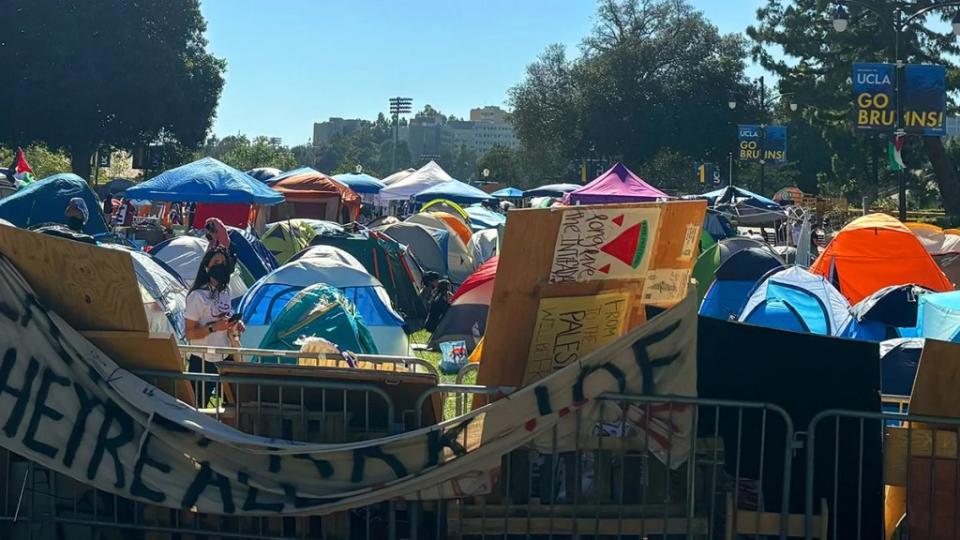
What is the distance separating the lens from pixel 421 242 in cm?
2008

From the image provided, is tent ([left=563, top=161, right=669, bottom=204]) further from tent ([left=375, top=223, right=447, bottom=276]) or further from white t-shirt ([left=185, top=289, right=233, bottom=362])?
white t-shirt ([left=185, top=289, right=233, bottom=362])

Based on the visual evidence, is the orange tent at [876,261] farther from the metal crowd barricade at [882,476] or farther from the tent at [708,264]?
the metal crowd barricade at [882,476]

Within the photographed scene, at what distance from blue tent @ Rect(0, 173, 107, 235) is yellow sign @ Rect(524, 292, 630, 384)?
9.87 metres

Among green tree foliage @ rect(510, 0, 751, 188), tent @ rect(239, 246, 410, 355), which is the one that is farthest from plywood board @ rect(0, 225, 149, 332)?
green tree foliage @ rect(510, 0, 751, 188)

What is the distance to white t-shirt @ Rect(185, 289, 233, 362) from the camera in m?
7.71

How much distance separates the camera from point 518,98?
66125 mm

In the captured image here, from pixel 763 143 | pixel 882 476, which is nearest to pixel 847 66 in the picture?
pixel 763 143

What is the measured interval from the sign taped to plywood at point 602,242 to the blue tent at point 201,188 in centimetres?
1423

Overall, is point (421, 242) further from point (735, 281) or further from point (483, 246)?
point (735, 281)

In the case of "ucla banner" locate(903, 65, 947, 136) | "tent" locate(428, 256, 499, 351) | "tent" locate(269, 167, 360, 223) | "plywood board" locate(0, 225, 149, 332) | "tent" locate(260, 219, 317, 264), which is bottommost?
"tent" locate(428, 256, 499, 351)

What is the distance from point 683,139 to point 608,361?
59075 mm

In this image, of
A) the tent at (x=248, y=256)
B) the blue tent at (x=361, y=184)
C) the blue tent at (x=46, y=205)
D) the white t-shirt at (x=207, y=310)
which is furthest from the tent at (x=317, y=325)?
the blue tent at (x=361, y=184)

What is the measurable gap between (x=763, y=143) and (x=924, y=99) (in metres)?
17.7

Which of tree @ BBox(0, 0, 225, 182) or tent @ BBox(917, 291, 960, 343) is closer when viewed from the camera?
tent @ BBox(917, 291, 960, 343)
